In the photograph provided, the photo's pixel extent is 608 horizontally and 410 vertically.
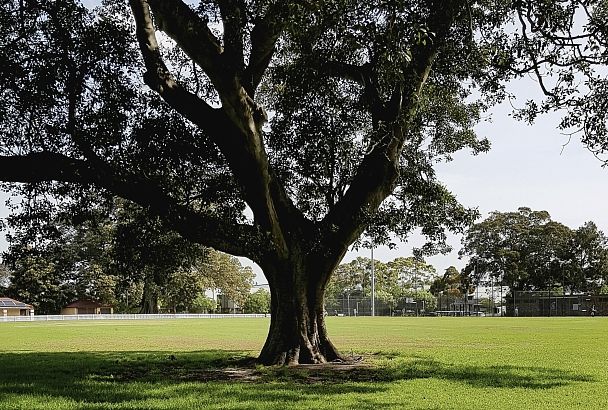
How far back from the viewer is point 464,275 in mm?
91812

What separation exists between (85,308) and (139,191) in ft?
235

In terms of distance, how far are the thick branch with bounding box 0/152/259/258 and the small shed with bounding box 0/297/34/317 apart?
59332 mm

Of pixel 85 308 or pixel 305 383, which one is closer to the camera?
pixel 305 383

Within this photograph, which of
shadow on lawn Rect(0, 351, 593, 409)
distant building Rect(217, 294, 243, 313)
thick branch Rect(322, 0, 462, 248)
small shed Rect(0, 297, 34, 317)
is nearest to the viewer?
shadow on lawn Rect(0, 351, 593, 409)

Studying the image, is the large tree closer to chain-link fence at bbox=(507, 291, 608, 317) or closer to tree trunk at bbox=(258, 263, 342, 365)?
tree trunk at bbox=(258, 263, 342, 365)

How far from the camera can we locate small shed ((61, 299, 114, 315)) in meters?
79.9

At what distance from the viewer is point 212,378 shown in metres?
13.5

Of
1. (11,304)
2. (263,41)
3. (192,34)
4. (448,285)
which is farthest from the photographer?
(448,285)

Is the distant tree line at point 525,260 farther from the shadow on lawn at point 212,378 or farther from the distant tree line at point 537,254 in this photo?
the shadow on lawn at point 212,378

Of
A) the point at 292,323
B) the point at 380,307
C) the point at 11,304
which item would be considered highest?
the point at 292,323

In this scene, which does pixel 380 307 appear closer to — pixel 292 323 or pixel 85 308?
pixel 85 308

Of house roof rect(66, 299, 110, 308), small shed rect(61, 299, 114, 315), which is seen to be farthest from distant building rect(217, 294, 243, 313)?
house roof rect(66, 299, 110, 308)

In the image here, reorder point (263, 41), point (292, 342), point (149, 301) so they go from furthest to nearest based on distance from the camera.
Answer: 1. point (149, 301)
2. point (292, 342)
3. point (263, 41)

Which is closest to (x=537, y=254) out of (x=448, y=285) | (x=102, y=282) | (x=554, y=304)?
(x=554, y=304)
